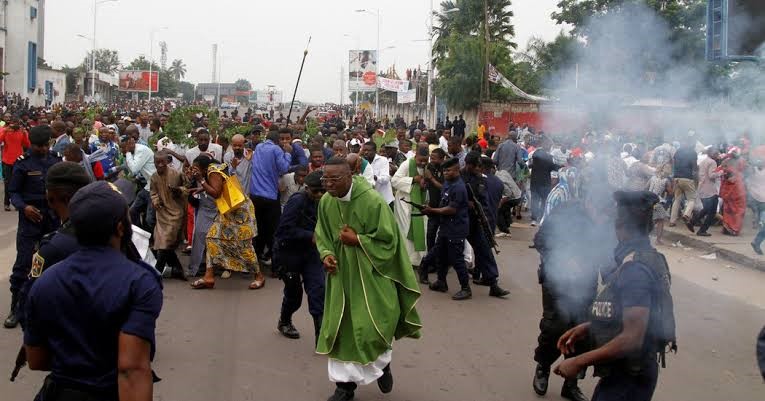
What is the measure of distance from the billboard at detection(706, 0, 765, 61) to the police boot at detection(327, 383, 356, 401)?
7.32 m

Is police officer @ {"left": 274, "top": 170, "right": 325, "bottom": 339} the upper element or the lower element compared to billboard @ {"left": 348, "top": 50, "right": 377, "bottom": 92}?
lower

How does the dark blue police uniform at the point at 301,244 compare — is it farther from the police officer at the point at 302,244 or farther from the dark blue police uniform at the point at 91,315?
the dark blue police uniform at the point at 91,315

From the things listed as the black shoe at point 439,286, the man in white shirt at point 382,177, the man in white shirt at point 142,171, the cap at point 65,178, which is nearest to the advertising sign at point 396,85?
the man in white shirt at point 382,177

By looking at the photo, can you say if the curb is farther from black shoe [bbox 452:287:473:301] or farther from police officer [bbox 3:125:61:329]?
police officer [bbox 3:125:61:329]

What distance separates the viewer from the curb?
12218 millimetres

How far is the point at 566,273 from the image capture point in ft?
19.2

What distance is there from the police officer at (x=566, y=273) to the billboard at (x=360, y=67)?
61.9 metres

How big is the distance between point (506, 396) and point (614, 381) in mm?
2387

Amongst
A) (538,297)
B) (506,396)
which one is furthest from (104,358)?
(538,297)

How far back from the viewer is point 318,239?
587 cm

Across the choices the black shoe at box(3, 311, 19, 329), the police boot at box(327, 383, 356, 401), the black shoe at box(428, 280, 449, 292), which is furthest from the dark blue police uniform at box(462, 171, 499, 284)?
the black shoe at box(3, 311, 19, 329)

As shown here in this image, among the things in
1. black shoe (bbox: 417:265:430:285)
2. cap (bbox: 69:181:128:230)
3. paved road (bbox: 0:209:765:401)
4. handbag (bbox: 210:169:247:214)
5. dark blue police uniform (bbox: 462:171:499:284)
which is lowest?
paved road (bbox: 0:209:765:401)

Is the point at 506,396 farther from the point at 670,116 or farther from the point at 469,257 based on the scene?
the point at 670,116

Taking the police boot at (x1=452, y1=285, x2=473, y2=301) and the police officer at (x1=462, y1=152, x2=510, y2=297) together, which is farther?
the police officer at (x1=462, y1=152, x2=510, y2=297)
